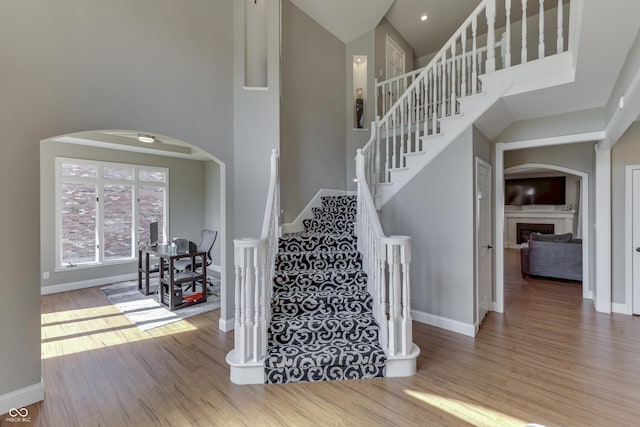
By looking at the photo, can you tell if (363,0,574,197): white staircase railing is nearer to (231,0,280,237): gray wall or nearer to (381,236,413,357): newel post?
(231,0,280,237): gray wall

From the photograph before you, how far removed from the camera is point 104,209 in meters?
5.85

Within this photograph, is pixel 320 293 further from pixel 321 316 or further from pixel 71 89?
pixel 71 89

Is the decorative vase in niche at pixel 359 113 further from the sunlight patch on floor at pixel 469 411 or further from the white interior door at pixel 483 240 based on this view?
the sunlight patch on floor at pixel 469 411

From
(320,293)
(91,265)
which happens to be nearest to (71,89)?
(320,293)

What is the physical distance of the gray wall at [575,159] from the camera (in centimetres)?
454

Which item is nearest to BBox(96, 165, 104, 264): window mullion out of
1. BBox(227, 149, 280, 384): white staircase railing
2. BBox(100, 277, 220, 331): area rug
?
BBox(100, 277, 220, 331): area rug

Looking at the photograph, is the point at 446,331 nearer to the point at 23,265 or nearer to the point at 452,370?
the point at 452,370

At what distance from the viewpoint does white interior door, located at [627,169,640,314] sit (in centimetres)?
388

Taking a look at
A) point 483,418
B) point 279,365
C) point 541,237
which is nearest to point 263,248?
point 279,365

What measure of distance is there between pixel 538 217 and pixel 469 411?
9654 millimetres

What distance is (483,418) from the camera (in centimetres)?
200

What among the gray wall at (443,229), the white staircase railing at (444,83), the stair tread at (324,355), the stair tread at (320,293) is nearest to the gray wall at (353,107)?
the white staircase railing at (444,83)

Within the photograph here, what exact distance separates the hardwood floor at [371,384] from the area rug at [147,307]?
262mm

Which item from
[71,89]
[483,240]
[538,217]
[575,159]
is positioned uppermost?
[71,89]
